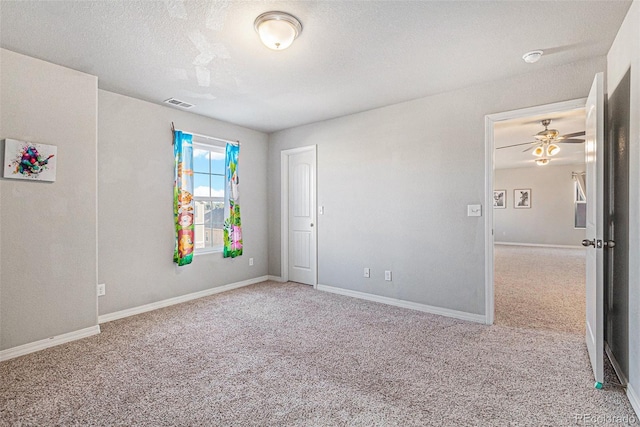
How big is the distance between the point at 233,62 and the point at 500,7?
2065 mm

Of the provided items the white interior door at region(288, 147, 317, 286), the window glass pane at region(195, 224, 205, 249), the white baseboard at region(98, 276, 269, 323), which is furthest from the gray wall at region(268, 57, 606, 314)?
the window glass pane at region(195, 224, 205, 249)

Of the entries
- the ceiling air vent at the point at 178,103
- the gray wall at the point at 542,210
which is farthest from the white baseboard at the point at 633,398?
A: the gray wall at the point at 542,210

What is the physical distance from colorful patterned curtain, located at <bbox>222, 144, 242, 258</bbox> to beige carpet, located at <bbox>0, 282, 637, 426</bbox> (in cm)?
144

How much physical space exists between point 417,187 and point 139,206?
3.28 m

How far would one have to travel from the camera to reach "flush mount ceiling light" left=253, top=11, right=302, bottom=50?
7.04ft

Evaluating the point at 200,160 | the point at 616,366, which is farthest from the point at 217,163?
the point at 616,366

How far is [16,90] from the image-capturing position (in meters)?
2.70

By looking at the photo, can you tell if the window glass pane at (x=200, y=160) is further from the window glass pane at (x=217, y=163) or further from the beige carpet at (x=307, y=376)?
the beige carpet at (x=307, y=376)

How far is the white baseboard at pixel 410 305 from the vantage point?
136 inches

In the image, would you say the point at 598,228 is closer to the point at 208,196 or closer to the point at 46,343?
the point at 208,196

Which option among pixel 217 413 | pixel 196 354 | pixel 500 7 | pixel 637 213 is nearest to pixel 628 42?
pixel 500 7

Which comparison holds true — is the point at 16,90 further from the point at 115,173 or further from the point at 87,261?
the point at 87,261

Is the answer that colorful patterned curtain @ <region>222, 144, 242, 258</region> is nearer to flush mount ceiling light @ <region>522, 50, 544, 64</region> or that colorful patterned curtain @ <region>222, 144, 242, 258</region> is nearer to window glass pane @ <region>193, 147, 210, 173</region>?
window glass pane @ <region>193, 147, 210, 173</region>

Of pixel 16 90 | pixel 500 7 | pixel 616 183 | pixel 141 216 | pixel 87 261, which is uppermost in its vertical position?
pixel 500 7
